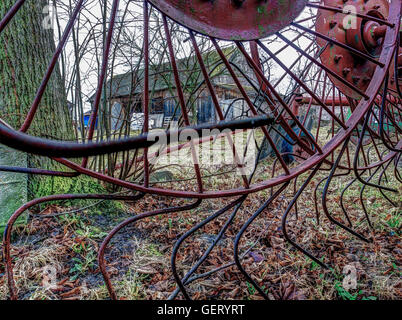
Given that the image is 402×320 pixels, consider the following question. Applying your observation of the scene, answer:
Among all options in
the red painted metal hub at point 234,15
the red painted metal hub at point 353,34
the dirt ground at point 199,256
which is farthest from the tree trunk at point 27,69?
the red painted metal hub at point 353,34

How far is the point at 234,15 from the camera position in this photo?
627mm

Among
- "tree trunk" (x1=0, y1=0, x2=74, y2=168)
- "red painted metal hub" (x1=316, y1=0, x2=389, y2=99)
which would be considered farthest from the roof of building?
"red painted metal hub" (x1=316, y1=0, x2=389, y2=99)

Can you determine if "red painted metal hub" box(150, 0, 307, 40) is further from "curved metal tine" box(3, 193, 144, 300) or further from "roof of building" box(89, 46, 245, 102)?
"roof of building" box(89, 46, 245, 102)

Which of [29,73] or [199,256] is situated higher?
[29,73]

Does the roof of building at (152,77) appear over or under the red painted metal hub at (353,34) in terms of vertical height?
over

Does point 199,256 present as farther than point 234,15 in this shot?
Yes

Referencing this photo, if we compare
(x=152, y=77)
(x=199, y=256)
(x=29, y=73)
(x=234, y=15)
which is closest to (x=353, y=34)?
(x=234, y=15)

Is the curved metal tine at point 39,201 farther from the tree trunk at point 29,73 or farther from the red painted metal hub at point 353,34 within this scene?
the red painted metal hub at point 353,34

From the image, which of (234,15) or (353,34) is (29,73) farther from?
(353,34)

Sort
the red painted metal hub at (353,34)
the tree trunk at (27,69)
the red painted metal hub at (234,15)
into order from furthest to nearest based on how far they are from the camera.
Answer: the tree trunk at (27,69) < the red painted metal hub at (353,34) < the red painted metal hub at (234,15)

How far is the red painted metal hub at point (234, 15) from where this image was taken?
0.59 metres

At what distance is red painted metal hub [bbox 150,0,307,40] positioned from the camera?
59cm

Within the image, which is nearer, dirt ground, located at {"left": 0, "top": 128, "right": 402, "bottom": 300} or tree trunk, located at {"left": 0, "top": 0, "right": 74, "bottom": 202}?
dirt ground, located at {"left": 0, "top": 128, "right": 402, "bottom": 300}
